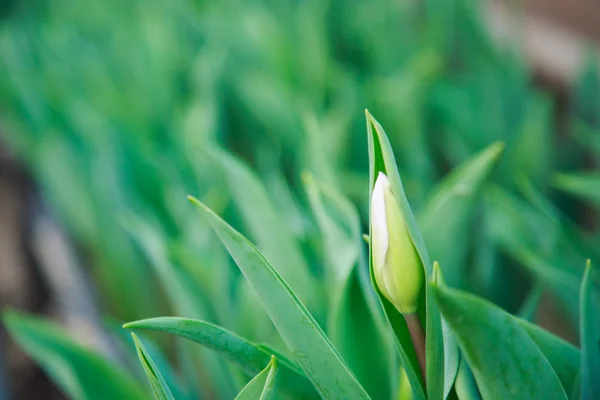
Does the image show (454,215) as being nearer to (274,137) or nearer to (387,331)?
(387,331)

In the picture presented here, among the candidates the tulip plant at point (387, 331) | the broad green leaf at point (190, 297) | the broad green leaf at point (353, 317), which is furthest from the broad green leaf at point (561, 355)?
the broad green leaf at point (190, 297)

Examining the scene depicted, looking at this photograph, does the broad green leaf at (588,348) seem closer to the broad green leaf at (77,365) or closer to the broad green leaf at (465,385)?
the broad green leaf at (465,385)

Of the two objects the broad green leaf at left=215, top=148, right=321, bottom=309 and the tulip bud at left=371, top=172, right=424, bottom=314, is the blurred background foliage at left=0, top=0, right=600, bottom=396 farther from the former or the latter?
the tulip bud at left=371, top=172, right=424, bottom=314

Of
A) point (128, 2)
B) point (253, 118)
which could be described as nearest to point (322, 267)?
point (253, 118)

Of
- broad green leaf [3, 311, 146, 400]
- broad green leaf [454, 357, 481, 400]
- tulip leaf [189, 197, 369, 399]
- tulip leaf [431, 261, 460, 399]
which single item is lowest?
broad green leaf [3, 311, 146, 400]

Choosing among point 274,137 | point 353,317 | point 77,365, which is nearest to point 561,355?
point 353,317

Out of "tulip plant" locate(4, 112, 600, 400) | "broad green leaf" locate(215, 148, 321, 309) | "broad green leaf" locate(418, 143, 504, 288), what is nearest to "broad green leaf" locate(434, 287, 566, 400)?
"tulip plant" locate(4, 112, 600, 400)
